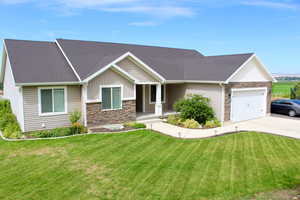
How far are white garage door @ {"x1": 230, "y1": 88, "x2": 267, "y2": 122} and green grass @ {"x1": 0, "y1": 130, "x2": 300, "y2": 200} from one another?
17.7 ft

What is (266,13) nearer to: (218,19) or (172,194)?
(218,19)

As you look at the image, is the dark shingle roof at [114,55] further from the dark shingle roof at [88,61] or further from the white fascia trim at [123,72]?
the white fascia trim at [123,72]

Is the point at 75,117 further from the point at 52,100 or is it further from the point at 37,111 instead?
the point at 37,111

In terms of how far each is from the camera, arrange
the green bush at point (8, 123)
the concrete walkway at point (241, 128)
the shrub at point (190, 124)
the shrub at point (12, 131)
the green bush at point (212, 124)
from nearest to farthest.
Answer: the shrub at point (12, 131) → the green bush at point (8, 123) → the concrete walkway at point (241, 128) → the shrub at point (190, 124) → the green bush at point (212, 124)

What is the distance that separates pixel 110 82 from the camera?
14.9 meters

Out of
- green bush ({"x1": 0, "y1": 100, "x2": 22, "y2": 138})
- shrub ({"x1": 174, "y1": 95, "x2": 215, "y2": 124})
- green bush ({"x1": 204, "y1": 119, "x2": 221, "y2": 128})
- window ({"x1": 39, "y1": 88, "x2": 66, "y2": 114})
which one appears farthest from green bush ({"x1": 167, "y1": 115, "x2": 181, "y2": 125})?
green bush ({"x1": 0, "y1": 100, "x2": 22, "y2": 138})

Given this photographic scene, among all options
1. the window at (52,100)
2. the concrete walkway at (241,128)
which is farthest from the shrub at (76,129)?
the concrete walkway at (241,128)

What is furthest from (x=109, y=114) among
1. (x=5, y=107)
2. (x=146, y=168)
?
(x=5, y=107)

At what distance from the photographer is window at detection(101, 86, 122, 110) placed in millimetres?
14742

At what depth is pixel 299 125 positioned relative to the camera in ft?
Answer: 52.1

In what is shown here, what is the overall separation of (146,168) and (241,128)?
9.33 metres

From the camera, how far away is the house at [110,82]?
1340 cm

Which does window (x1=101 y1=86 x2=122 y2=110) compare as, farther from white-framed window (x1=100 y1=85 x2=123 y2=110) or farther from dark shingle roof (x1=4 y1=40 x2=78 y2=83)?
dark shingle roof (x1=4 y1=40 x2=78 y2=83)

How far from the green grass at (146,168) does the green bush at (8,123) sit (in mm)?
1468
